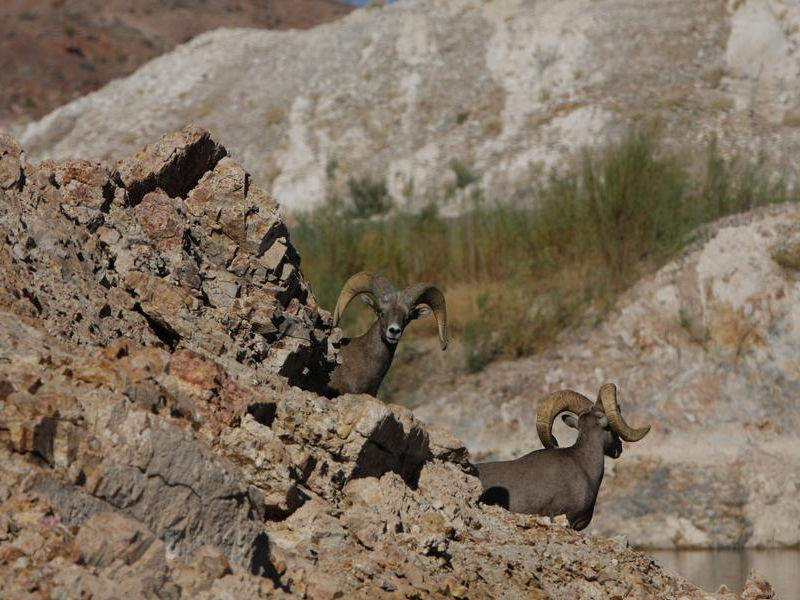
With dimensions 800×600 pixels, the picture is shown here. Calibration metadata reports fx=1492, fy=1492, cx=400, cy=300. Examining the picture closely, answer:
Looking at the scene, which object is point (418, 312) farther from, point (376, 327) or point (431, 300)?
point (376, 327)

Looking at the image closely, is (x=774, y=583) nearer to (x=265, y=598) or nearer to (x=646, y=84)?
(x=265, y=598)

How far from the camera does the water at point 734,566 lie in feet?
43.5

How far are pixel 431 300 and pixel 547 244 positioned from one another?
12.3 meters

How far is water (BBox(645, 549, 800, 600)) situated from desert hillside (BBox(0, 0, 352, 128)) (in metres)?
40.0

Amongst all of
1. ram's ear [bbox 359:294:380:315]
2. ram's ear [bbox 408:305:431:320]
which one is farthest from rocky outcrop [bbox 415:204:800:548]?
ram's ear [bbox 359:294:380:315]

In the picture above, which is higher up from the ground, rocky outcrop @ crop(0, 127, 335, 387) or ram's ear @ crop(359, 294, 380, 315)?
rocky outcrop @ crop(0, 127, 335, 387)

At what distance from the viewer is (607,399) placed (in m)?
12.5

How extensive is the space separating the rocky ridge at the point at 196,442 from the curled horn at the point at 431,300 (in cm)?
171

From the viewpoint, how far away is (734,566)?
1534 cm

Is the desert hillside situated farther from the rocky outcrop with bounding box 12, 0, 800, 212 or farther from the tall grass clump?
the tall grass clump

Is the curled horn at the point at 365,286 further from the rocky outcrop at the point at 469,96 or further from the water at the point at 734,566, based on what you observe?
the rocky outcrop at the point at 469,96

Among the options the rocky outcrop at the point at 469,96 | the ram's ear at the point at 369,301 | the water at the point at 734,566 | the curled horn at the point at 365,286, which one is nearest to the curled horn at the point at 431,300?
the curled horn at the point at 365,286

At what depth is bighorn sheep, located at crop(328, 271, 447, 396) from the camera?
11.5 m

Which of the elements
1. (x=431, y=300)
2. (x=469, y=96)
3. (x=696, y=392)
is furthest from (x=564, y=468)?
(x=469, y=96)
